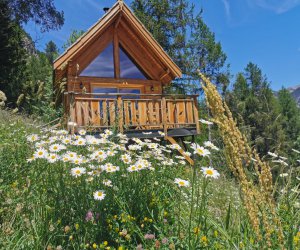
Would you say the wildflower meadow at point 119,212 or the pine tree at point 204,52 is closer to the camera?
the wildflower meadow at point 119,212

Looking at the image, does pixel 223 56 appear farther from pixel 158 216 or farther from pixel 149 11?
pixel 158 216

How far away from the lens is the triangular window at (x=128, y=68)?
44.7ft

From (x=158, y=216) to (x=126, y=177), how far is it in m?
0.45

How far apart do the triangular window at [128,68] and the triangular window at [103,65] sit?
0.48m

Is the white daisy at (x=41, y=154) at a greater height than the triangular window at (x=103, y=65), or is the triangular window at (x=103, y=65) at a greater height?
the triangular window at (x=103, y=65)

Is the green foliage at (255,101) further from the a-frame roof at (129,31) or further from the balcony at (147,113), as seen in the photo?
the balcony at (147,113)

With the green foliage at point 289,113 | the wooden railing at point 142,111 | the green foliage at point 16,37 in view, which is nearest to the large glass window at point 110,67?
the wooden railing at point 142,111

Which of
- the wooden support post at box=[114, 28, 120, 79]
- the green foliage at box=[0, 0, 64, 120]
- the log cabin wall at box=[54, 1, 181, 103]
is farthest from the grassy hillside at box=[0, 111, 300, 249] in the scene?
the green foliage at box=[0, 0, 64, 120]

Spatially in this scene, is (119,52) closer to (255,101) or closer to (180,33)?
(180,33)

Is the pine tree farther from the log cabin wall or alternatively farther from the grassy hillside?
the grassy hillside

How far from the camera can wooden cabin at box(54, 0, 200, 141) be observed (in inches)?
425

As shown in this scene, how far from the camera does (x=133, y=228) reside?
7.79 ft

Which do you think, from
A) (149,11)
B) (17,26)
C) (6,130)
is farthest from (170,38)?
(6,130)

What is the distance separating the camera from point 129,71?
13.8 m
